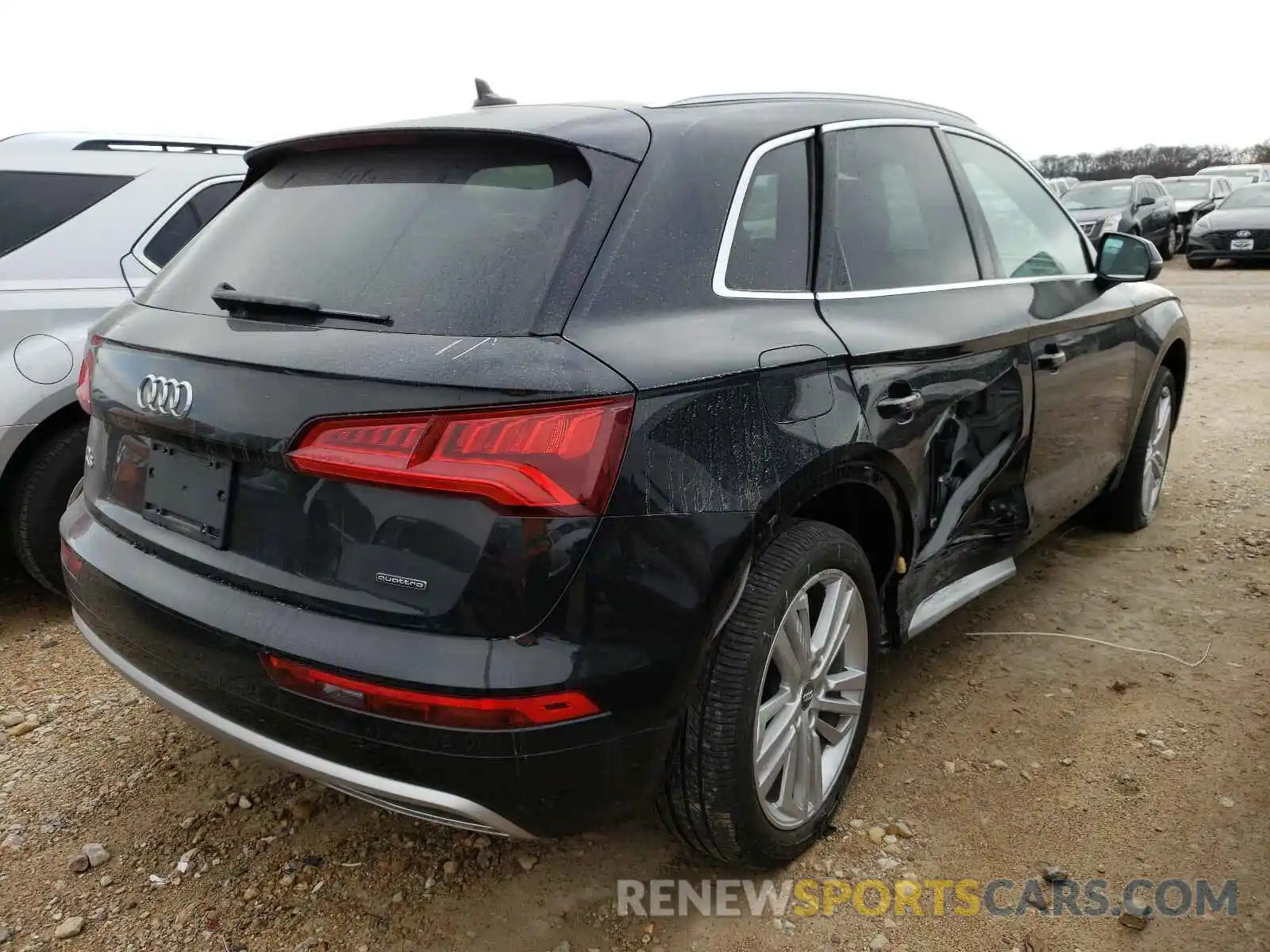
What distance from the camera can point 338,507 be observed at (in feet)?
5.56

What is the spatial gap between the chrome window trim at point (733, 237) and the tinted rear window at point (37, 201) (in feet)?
9.10

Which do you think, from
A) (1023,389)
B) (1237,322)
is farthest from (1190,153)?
(1023,389)

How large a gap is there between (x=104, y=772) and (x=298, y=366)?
1.59 m

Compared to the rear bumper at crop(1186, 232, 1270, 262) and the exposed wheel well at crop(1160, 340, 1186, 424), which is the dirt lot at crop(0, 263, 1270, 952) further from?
the rear bumper at crop(1186, 232, 1270, 262)

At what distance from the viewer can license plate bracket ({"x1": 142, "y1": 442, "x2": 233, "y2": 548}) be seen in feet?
6.08

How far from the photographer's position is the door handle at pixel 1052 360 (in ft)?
9.77

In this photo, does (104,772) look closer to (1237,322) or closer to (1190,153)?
(1237,322)

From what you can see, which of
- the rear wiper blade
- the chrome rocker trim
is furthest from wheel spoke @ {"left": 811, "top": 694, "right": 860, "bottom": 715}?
the rear wiper blade

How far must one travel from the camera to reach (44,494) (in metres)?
3.37

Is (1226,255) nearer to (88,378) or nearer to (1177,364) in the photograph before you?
(1177,364)

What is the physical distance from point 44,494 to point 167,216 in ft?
3.93

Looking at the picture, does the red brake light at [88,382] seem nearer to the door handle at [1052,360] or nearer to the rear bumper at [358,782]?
the rear bumper at [358,782]

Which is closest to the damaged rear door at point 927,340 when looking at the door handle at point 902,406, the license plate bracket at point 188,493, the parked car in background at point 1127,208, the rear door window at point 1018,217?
the door handle at point 902,406

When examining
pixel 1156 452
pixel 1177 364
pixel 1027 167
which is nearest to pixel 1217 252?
pixel 1177 364
